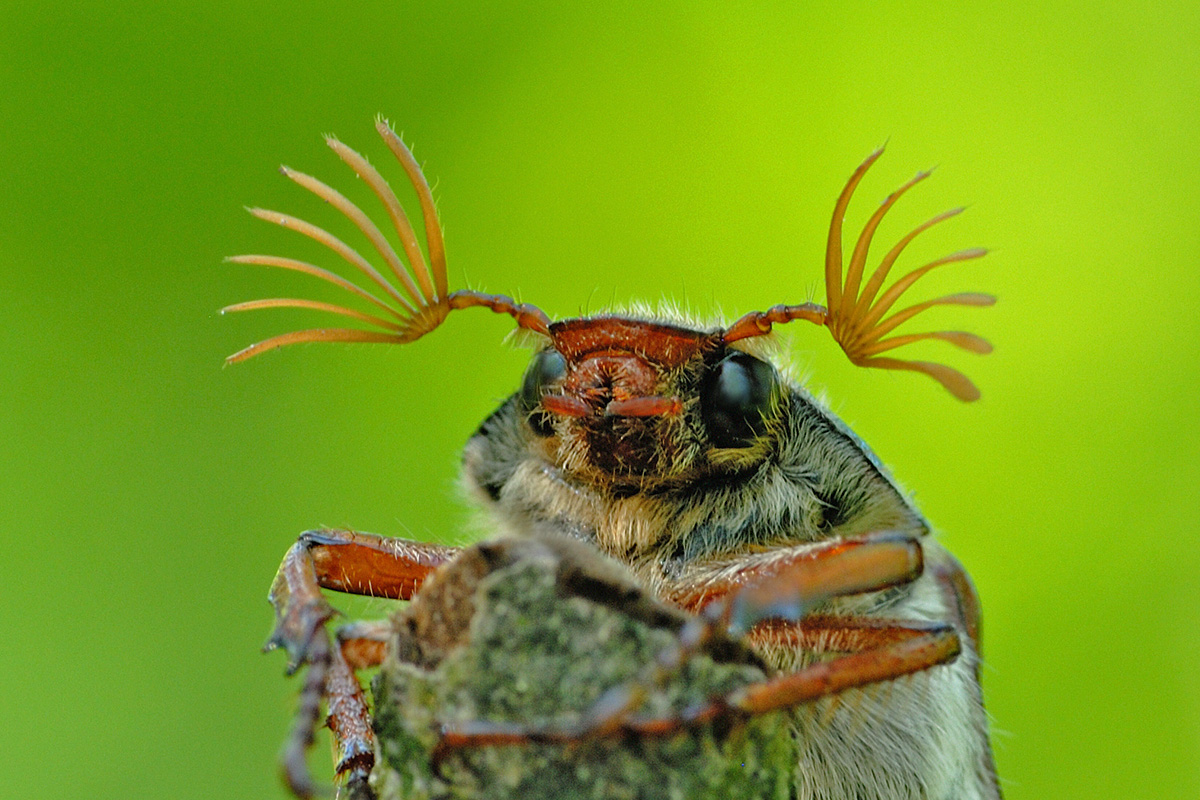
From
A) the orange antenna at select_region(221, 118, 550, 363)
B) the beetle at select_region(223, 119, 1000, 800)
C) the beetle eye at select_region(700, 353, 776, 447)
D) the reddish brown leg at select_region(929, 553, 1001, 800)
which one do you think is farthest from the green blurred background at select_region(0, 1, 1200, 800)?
the orange antenna at select_region(221, 118, 550, 363)

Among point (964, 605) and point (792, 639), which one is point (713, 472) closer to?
point (792, 639)

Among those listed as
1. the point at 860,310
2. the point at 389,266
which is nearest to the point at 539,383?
the point at 389,266

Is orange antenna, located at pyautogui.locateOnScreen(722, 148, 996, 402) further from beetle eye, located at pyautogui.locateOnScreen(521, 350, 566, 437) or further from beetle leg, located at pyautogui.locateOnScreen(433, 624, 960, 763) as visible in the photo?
beetle leg, located at pyautogui.locateOnScreen(433, 624, 960, 763)

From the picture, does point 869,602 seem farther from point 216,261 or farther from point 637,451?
point 216,261

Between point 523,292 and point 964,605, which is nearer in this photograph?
point 964,605

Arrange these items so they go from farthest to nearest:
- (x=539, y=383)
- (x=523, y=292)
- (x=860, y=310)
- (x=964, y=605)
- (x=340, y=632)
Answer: (x=523, y=292)
(x=964, y=605)
(x=539, y=383)
(x=860, y=310)
(x=340, y=632)

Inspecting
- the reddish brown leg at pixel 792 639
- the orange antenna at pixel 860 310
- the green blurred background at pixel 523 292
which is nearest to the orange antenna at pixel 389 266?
the orange antenna at pixel 860 310
